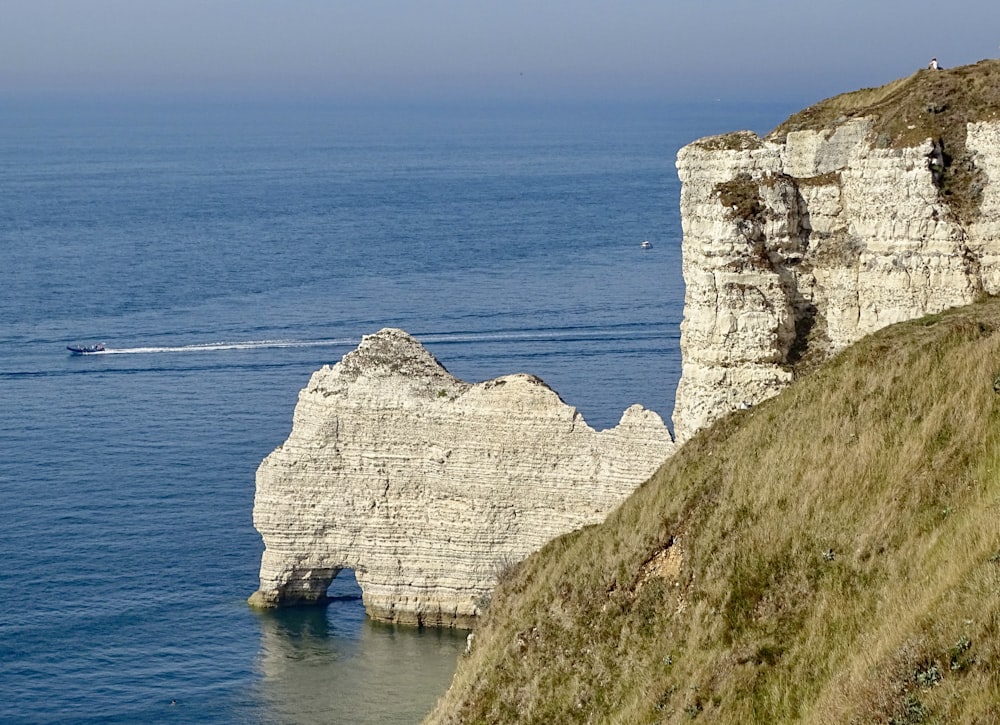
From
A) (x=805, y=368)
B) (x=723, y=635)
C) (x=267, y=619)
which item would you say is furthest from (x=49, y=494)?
(x=723, y=635)

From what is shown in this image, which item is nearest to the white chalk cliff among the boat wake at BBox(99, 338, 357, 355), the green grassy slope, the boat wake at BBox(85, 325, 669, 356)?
the green grassy slope

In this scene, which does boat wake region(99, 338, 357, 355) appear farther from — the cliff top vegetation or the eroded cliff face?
the cliff top vegetation

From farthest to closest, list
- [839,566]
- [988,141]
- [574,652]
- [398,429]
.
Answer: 1. [398,429]
2. [988,141]
3. [574,652]
4. [839,566]

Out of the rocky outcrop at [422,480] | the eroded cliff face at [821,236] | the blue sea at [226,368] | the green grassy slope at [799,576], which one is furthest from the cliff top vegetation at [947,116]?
the blue sea at [226,368]

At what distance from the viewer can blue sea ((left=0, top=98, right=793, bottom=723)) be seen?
1594 inches

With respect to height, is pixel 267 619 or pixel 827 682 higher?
pixel 827 682

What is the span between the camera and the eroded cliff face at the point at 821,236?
32.8 metres

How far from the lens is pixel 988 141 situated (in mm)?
32781

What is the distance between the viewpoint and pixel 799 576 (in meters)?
20.7

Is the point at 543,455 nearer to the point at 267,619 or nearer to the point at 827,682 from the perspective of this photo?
the point at 267,619

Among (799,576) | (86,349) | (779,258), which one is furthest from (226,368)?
(799,576)

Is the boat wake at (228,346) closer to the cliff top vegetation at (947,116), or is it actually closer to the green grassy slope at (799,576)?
the cliff top vegetation at (947,116)

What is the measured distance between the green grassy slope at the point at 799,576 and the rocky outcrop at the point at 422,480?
1387 centimetres

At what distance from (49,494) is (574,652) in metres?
36.2
